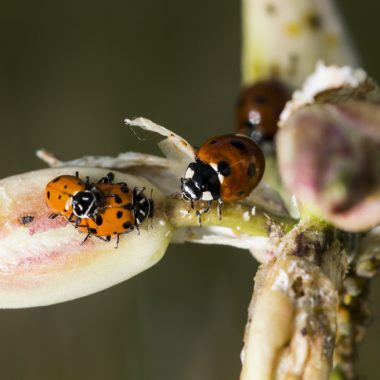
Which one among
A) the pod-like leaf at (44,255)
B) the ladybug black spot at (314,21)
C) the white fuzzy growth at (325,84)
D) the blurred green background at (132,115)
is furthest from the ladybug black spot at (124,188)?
the blurred green background at (132,115)

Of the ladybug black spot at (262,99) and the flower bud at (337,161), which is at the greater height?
the ladybug black spot at (262,99)

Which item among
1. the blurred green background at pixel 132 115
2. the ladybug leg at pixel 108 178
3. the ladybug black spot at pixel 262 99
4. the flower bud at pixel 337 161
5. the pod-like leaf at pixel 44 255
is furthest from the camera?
the blurred green background at pixel 132 115

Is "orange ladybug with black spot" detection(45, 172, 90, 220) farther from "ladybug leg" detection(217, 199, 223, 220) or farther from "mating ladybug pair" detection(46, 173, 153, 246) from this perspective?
"ladybug leg" detection(217, 199, 223, 220)

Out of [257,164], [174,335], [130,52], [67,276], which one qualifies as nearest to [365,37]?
[130,52]

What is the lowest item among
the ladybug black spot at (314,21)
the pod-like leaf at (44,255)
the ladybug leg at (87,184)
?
the pod-like leaf at (44,255)

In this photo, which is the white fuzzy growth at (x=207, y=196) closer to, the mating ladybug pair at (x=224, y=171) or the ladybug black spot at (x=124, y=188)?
the mating ladybug pair at (x=224, y=171)

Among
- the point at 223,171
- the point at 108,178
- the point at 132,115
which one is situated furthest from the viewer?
the point at 132,115

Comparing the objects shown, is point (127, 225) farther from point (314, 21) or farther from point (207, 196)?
point (314, 21)

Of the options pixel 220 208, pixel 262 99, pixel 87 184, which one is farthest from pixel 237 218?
pixel 262 99
